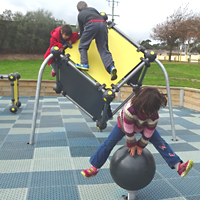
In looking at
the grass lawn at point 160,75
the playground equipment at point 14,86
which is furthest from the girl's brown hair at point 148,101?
the grass lawn at point 160,75

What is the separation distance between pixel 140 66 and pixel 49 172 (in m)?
2.11

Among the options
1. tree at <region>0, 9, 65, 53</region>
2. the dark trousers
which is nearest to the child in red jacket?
the dark trousers

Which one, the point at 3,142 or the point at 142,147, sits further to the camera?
the point at 3,142

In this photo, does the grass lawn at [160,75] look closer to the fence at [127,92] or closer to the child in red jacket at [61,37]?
the fence at [127,92]

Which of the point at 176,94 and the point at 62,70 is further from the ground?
the point at 62,70

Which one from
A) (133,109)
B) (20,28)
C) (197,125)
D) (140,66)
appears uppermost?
(20,28)

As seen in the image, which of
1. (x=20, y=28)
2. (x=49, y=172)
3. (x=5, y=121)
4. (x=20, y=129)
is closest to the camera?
(x=49, y=172)

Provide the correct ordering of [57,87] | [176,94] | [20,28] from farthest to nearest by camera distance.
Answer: [20,28] < [176,94] < [57,87]

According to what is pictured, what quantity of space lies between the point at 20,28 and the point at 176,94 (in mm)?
21941

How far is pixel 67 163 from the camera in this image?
10.8ft

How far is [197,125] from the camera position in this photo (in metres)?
5.66

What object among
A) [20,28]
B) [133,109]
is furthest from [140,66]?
[20,28]

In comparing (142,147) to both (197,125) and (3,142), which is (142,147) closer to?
(3,142)

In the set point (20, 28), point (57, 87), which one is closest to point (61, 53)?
point (57, 87)
